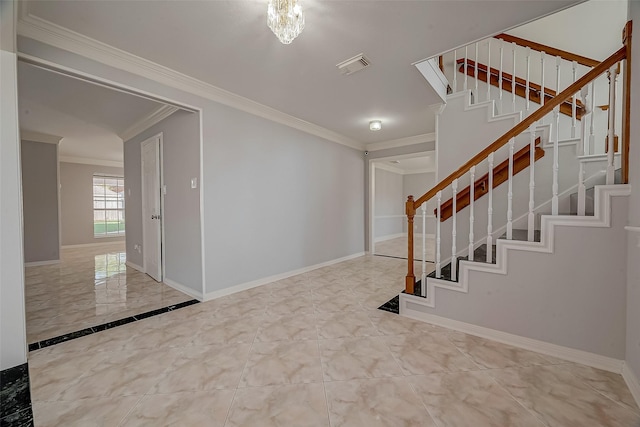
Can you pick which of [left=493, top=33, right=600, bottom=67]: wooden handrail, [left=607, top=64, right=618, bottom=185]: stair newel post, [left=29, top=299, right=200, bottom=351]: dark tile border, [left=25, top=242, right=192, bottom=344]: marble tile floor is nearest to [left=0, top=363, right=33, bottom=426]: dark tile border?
[left=29, top=299, right=200, bottom=351]: dark tile border

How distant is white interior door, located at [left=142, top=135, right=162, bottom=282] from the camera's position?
11.6 feet

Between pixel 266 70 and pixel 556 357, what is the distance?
3413 millimetres

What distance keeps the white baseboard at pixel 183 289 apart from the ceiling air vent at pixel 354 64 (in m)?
2.93

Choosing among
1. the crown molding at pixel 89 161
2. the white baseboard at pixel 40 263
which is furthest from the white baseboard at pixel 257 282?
the crown molding at pixel 89 161

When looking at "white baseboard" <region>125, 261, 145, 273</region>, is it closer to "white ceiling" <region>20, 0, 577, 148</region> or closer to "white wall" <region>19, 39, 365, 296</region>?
Answer: "white wall" <region>19, 39, 365, 296</region>

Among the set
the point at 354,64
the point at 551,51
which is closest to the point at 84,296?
the point at 354,64

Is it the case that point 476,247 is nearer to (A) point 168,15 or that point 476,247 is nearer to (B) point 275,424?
(B) point 275,424

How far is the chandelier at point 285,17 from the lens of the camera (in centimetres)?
150

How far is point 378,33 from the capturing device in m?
1.94

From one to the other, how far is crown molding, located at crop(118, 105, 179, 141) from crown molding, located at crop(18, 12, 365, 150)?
15.2 inches

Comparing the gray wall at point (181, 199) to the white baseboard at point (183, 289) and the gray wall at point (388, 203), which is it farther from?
the gray wall at point (388, 203)

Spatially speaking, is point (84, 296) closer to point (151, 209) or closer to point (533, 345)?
point (151, 209)

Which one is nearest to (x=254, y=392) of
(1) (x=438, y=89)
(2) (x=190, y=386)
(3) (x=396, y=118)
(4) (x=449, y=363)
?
(2) (x=190, y=386)

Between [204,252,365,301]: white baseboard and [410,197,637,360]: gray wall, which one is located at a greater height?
[410,197,637,360]: gray wall
